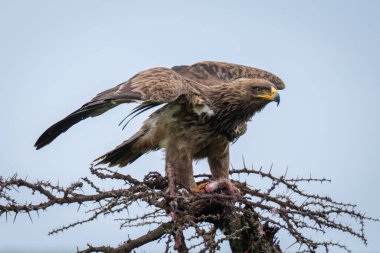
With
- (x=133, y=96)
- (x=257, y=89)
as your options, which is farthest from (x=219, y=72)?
(x=133, y=96)

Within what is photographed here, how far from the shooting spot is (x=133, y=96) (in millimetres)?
5500

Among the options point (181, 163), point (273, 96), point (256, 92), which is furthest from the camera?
point (256, 92)

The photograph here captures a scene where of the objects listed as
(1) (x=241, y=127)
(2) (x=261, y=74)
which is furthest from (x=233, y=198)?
(2) (x=261, y=74)

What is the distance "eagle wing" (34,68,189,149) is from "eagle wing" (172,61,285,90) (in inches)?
44.9

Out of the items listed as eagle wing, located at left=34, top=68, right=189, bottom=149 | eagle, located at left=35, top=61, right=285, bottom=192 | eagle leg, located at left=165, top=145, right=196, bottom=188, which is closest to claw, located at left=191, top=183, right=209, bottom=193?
eagle, located at left=35, top=61, right=285, bottom=192

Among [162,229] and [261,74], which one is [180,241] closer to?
[162,229]

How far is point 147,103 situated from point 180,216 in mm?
1533

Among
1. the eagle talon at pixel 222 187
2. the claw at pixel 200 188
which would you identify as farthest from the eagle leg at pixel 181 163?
the eagle talon at pixel 222 187

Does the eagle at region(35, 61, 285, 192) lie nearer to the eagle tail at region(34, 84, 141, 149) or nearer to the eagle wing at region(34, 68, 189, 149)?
the eagle wing at region(34, 68, 189, 149)

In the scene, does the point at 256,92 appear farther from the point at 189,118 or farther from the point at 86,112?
the point at 86,112

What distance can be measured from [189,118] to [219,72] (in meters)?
1.52

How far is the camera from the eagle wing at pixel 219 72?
737 centimetres

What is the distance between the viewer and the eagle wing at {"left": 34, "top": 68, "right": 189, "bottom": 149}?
17.5 feet

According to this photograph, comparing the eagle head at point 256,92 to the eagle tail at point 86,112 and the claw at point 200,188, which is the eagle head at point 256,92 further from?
the eagle tail at point 86,112
